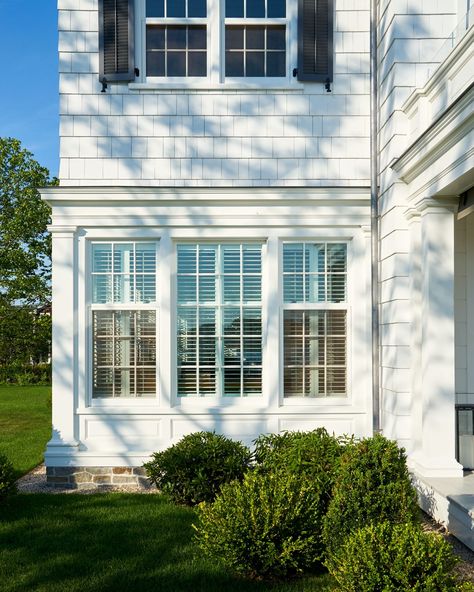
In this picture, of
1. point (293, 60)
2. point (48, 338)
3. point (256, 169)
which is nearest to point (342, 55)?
point (293, 60)

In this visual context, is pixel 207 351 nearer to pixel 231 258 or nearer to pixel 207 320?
pixel 207 320

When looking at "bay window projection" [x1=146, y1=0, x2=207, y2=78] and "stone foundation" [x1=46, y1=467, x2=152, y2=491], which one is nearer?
"stone foundation" [x1=46, y1=467, x2=152, y2=491]

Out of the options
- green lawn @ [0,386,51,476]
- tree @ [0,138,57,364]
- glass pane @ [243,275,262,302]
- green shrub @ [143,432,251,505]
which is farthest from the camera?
tree @ [0,138,57,364]

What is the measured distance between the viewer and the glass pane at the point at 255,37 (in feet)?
21.8

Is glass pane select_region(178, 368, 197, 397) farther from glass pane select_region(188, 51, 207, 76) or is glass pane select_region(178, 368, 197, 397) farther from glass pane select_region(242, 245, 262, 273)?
glass pane select_region(188, 51, 207, 76)

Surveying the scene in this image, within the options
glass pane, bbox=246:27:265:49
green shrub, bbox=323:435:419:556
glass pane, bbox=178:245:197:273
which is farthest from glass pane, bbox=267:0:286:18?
green shrub, bbox=323:435:419:556

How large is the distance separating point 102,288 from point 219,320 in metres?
1.39

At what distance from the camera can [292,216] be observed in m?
Result: 6.56

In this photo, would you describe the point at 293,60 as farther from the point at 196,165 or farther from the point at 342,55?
the point at 196,165

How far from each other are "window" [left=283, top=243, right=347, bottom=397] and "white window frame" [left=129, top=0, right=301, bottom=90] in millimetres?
1889

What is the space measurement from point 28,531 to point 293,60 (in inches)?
216

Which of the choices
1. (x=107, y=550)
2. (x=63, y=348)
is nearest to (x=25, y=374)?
(x=63, y=348)

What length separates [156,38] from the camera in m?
6.63

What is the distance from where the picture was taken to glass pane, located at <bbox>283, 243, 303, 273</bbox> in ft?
21.9
